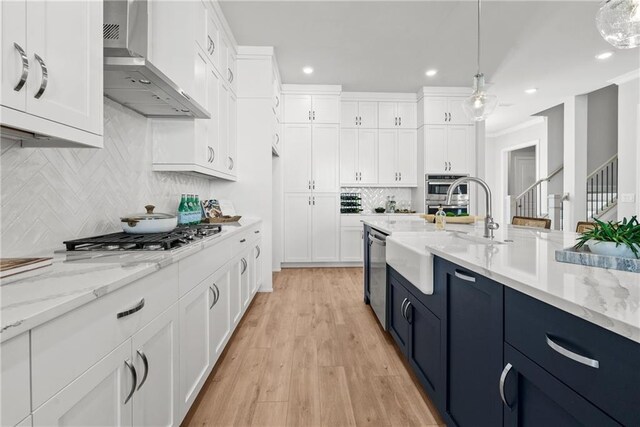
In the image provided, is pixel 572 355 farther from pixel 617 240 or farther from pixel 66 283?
pixel 66 283

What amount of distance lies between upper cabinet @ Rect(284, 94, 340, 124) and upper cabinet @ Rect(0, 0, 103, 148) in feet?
12.9

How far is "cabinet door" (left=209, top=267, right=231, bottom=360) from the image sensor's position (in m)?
1.79

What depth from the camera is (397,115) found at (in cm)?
541

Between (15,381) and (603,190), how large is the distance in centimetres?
809

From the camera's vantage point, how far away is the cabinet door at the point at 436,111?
514cm

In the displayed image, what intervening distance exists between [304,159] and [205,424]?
13.2 ft

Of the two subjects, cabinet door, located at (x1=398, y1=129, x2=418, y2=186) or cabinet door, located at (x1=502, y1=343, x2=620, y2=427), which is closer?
cabinet door, located at (x1=502, y1=343, x2=620, y2=427)

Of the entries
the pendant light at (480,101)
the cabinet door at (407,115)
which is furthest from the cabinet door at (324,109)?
the pendant light at (480,101)

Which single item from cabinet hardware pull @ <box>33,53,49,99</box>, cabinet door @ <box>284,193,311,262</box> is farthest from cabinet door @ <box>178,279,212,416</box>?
cabinet door @ <box>284,193,311,262</box>

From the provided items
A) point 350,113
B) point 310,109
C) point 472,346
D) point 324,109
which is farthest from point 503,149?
point 472,346

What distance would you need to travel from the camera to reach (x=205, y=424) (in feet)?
4.91

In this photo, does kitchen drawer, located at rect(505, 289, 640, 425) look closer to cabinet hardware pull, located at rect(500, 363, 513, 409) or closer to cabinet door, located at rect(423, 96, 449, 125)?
cabinet hardware pull, located at rect(500, 363, 513, 409)

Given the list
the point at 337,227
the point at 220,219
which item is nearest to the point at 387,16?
the point at 220,219

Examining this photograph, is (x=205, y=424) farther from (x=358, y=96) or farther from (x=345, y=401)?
(x=358, y=96)
